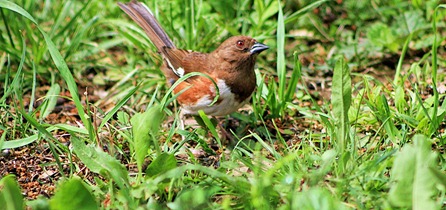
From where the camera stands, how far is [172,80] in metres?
5.37

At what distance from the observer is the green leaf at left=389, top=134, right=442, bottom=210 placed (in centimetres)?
330

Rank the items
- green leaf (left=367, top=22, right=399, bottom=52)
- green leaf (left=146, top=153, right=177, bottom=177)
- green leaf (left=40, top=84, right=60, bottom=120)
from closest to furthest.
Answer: green leaf (left=146, top=153, right=177, bottom=177)
green leaf (left=40, top=84, right=60, bottom=120)
green leaf (left=367, top=22, right=399, bottom=52)

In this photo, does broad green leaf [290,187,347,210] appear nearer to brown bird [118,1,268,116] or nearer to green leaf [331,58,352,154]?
green leaf [331,58,352,154]

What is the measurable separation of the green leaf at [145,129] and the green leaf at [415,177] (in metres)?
1.31

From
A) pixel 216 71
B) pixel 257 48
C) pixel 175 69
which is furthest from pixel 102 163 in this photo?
pixel 257 48

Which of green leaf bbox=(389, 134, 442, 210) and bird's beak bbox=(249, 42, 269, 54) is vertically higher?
bird's beak bbox=(249, 42, 269, 54)

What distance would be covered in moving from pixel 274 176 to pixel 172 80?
170 cm

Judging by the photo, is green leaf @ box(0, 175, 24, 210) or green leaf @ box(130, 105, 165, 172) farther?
green leaf @ box(130, 105, 165, 172)

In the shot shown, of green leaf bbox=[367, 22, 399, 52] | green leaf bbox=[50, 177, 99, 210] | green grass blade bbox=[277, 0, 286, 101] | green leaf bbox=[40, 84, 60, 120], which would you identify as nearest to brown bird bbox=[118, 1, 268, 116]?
green grass blade bbox=[277, 0, 286, 101]

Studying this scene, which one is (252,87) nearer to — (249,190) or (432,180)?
(249,190)

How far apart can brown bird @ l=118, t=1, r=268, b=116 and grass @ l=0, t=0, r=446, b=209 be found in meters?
0.16

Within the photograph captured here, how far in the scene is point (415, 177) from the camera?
333 centimetres

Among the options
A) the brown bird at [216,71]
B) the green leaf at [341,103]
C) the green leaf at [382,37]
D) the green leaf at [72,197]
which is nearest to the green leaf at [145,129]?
the green leaf at [72,197]

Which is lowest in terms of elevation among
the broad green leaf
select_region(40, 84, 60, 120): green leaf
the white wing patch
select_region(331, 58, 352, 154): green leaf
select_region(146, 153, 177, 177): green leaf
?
select_region(40, 84, 60, 120): green leaf
